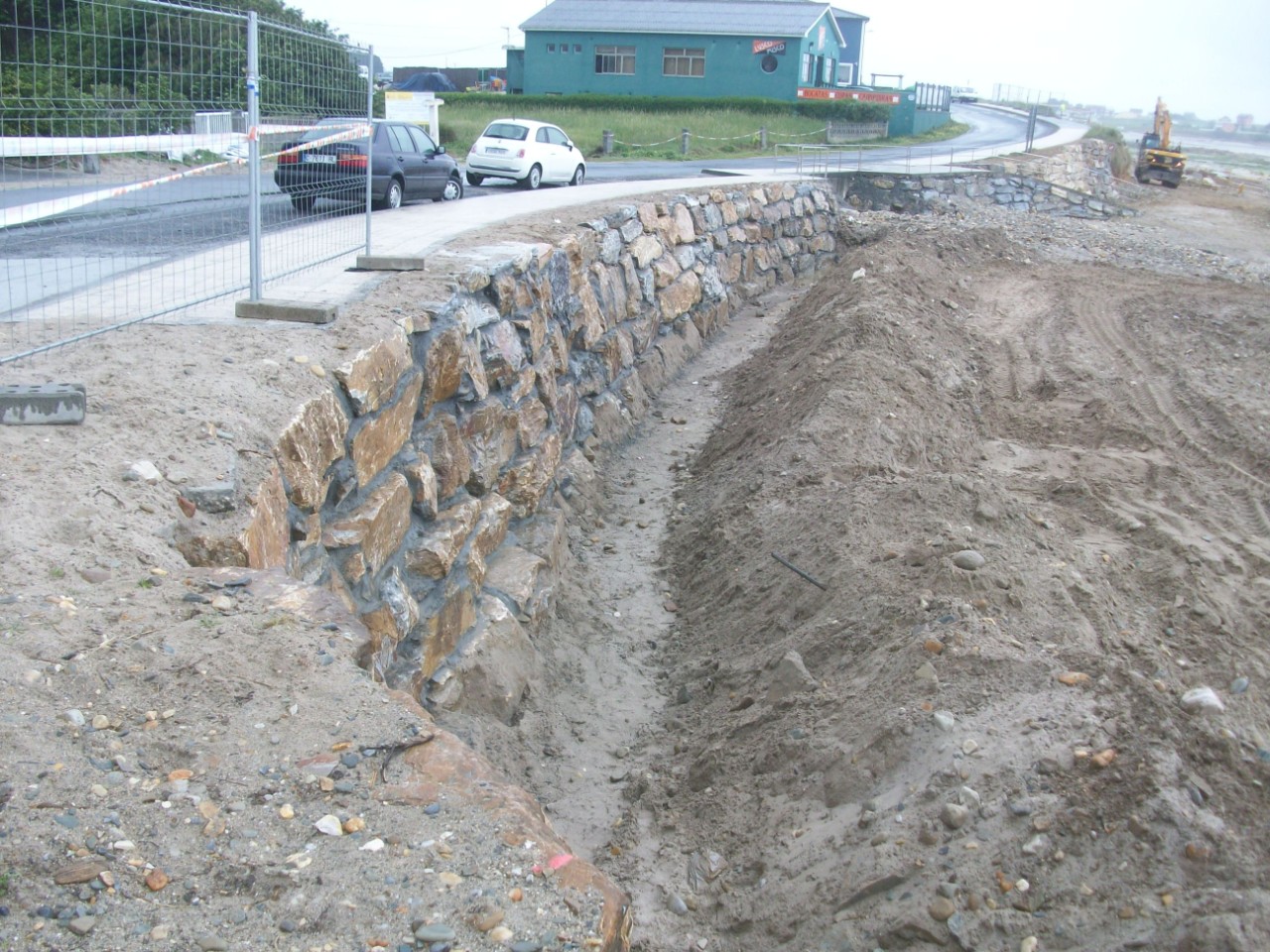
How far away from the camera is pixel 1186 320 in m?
13.2

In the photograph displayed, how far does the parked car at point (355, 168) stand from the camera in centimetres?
736

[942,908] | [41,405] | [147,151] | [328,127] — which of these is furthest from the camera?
[328,127]

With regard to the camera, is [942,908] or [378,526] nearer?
[942,908]

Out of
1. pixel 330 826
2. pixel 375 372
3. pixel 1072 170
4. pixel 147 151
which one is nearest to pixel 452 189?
pixel 375 372

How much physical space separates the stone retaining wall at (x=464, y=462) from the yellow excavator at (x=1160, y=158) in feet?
86.0

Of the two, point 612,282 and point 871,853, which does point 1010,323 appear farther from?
point 871,853

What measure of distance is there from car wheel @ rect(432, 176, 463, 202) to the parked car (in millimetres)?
630

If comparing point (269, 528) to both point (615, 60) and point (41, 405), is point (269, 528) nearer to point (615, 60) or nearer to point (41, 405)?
point (41, 405)

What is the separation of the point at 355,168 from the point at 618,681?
458 cm

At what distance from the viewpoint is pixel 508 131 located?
19422 millimetres

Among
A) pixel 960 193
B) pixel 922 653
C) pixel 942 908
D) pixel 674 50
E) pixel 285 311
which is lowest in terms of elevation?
pixel 942 908

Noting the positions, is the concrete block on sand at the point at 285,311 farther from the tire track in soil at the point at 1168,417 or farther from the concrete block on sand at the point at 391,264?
A: the tire track in soil at the point at 1168,417

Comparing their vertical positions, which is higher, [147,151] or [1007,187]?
[1007,187]

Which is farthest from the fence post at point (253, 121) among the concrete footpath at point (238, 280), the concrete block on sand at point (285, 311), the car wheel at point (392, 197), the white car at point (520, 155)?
the white car at point (520, 155)
